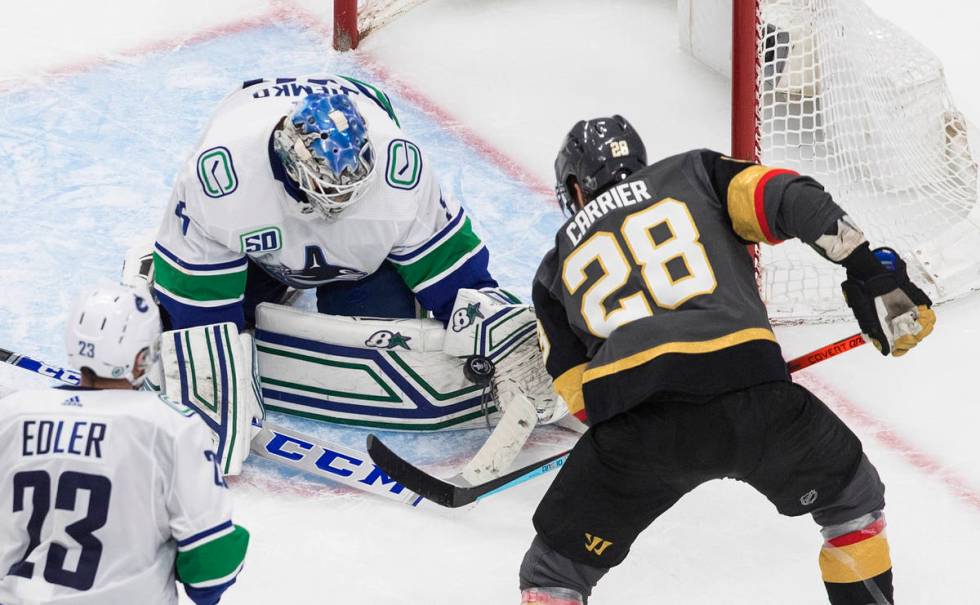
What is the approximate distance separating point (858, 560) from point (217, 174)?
1559mm

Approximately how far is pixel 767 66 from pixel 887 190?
46 cm

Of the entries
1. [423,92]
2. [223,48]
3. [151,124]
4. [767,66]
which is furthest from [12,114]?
[767,66]

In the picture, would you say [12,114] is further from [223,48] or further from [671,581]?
[671,581]

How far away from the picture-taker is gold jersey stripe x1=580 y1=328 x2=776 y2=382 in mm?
2789

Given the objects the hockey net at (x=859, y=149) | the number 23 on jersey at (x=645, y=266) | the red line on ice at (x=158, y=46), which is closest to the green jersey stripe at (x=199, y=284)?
the number 23 on jersey at (x=645, y=266)

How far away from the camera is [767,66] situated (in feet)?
14.0

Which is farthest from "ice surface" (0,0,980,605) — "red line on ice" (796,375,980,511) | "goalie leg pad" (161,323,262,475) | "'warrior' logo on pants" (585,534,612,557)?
"'warrior' logo on pants" (585,534,612,557)

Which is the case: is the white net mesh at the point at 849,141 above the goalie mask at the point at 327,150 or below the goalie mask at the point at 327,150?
below

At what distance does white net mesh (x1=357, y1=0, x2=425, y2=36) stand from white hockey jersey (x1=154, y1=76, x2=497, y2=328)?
5.48ft

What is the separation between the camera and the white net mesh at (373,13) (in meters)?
5.38

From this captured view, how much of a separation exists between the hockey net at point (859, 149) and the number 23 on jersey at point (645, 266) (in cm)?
134

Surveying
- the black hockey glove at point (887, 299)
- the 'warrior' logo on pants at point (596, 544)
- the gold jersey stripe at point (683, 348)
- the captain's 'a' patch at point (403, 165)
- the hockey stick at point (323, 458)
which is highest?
the black hockey glove at point (887, 299)

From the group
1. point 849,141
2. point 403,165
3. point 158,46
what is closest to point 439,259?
point 403,165

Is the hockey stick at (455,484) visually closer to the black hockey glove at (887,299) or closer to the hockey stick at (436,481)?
the hockey stick at (436,481)
